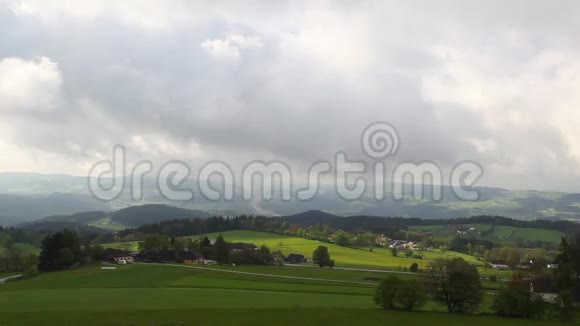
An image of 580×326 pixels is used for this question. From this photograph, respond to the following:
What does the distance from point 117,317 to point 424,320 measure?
25.2 metres

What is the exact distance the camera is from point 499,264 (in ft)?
367

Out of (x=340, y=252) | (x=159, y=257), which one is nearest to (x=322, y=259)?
(x=340, y=252)

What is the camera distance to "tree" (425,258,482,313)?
46.0m

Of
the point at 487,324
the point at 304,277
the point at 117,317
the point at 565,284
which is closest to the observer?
the point at 117,317

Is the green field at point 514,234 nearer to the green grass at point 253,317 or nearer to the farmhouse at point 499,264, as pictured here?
the farmhouse at point 499,264

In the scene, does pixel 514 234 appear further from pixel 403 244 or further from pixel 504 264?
pixel 504 264

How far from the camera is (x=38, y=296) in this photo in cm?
5016

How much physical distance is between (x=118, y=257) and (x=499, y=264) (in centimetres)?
8922

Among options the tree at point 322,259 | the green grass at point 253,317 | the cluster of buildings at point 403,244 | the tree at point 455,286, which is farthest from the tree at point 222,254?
the cluster of buildings at point 403,244

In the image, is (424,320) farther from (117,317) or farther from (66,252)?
(66,252)

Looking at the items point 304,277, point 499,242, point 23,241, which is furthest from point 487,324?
point 23,241

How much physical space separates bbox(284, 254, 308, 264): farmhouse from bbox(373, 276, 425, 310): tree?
6367 cm

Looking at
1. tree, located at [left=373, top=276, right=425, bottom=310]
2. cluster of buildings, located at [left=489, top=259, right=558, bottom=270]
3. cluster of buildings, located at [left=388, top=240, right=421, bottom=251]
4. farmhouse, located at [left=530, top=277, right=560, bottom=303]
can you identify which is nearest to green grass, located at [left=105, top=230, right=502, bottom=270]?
cluster of buildings, located at [left=489, top=259, right=558, bottom=270]

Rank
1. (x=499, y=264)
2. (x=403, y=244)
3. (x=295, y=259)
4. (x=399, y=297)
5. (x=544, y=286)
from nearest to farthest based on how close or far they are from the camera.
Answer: (x=399, y=297) < (x=544, y=286) < (x=295, y=259) < (x=499, y=264) < (x=403, y=244)
